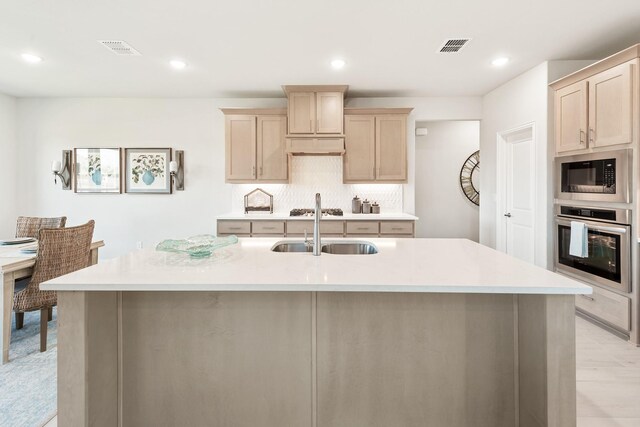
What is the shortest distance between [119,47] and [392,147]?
3297 millimetres

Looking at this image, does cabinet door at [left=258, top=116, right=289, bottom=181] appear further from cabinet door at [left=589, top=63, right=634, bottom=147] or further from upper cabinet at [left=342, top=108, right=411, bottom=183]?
cabinet door at [left=589, top=63, right=634, bottom=147]

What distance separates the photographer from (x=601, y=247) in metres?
3.01

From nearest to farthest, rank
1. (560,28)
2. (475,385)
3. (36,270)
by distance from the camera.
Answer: (475,385) → (36,270) → (560,28)

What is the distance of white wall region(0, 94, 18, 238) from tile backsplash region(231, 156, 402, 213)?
3.30m

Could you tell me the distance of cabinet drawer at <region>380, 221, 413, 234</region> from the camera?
444cm

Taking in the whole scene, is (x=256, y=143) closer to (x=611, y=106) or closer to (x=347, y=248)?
(x=347, y=248)

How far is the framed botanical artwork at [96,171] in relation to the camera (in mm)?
5129

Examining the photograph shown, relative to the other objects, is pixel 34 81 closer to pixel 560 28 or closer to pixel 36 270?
pixel 36 270

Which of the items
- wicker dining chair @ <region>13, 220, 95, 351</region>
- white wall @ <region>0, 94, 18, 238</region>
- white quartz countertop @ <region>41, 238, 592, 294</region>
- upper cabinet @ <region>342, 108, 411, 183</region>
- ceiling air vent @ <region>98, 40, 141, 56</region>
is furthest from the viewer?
white wall @ <region>0, 94, 18, 238</region>

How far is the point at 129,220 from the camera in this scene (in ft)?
17.1

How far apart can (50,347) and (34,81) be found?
11.6 ft

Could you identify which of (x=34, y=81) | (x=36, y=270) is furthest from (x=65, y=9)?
(x=34, y=81)

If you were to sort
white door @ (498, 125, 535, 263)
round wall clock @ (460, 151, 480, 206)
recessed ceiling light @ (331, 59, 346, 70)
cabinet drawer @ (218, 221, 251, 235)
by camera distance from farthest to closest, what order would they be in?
round wall clock @ (460, 151, 480, 206) → cabinet drawer @ (218, 221, 251, 235) → white door @ (498, 125, 535, 263) → recessed ceiling light @ (331, 59, 346, 70)

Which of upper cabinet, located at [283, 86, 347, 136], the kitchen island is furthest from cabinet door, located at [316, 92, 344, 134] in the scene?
the kitchen island
